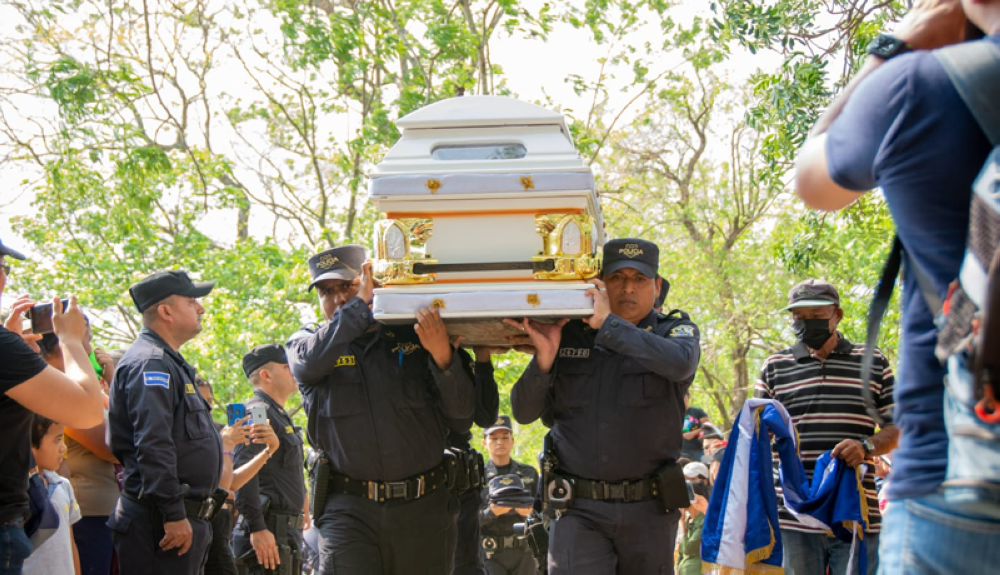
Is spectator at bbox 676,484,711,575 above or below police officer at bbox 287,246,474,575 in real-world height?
below

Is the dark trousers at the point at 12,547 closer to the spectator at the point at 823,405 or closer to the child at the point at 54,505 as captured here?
the child at the point at 54,505

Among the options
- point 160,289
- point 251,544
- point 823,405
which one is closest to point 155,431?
point 160,289

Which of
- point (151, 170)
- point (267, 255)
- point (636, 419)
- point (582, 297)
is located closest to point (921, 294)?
point (582, 297)

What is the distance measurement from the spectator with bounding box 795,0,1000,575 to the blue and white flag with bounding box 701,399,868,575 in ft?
10.4

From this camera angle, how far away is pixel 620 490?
4539mm

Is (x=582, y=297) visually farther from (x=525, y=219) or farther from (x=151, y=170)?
(x=151, y=170)

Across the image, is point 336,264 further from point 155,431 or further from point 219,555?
point 219,555

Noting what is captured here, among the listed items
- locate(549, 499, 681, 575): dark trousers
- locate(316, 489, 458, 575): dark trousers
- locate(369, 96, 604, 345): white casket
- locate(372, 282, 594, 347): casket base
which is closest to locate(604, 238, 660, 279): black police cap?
locate(369, 96, 604, 345): white casket

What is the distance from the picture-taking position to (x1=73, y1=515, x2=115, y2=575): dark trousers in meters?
5.31

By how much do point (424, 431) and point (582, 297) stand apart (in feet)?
4.06

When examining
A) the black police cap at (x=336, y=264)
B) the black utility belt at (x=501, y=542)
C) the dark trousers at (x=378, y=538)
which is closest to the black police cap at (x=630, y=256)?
the black police cap at (x=336, y=264)

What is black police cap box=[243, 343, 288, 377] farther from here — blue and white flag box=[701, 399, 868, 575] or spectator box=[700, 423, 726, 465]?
spectator box=[700, 423, 726, 465]

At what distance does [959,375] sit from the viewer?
1738 millimetres

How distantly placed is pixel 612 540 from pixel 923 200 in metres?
3.00
